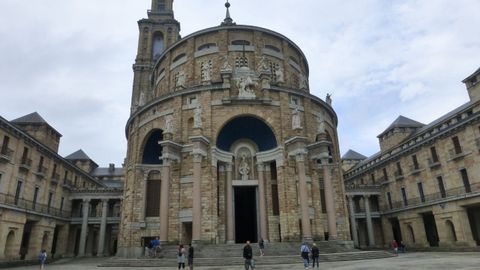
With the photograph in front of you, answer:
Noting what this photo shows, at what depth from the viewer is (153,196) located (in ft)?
83.8

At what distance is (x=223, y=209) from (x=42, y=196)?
67.0 feet

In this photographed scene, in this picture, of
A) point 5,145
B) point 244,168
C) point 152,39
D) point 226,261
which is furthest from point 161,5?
point 226,261

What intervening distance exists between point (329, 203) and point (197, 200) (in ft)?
32.0

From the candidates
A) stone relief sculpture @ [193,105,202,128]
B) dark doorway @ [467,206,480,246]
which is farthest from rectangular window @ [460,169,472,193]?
stone relief sculpture @ [193,105,202,128]

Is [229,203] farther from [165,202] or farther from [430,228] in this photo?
[430,228]

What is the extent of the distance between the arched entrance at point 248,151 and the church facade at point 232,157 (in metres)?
0.08

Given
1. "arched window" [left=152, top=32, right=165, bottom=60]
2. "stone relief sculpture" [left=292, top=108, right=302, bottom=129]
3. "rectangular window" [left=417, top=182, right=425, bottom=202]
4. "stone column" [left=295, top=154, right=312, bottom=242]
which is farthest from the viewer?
"arched window" [left=152, top=32, right=165, bottom=60]

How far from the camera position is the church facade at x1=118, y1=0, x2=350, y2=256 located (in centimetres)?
2278


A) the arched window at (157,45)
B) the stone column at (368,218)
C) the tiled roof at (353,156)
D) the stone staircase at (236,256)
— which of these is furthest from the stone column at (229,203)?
the tiled roof at (353,156)

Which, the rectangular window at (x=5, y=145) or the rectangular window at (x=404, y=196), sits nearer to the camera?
the rectangular window at (x=5, y=145)

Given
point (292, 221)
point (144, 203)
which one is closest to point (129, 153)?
point (144, 203)

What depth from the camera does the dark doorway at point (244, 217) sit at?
27516mm

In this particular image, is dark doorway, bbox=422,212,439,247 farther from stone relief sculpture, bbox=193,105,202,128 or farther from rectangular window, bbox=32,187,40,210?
rectangular window, bbox=32,187,40,210

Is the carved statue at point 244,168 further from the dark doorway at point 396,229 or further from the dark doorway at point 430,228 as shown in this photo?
the dark doorway at point 396,229
